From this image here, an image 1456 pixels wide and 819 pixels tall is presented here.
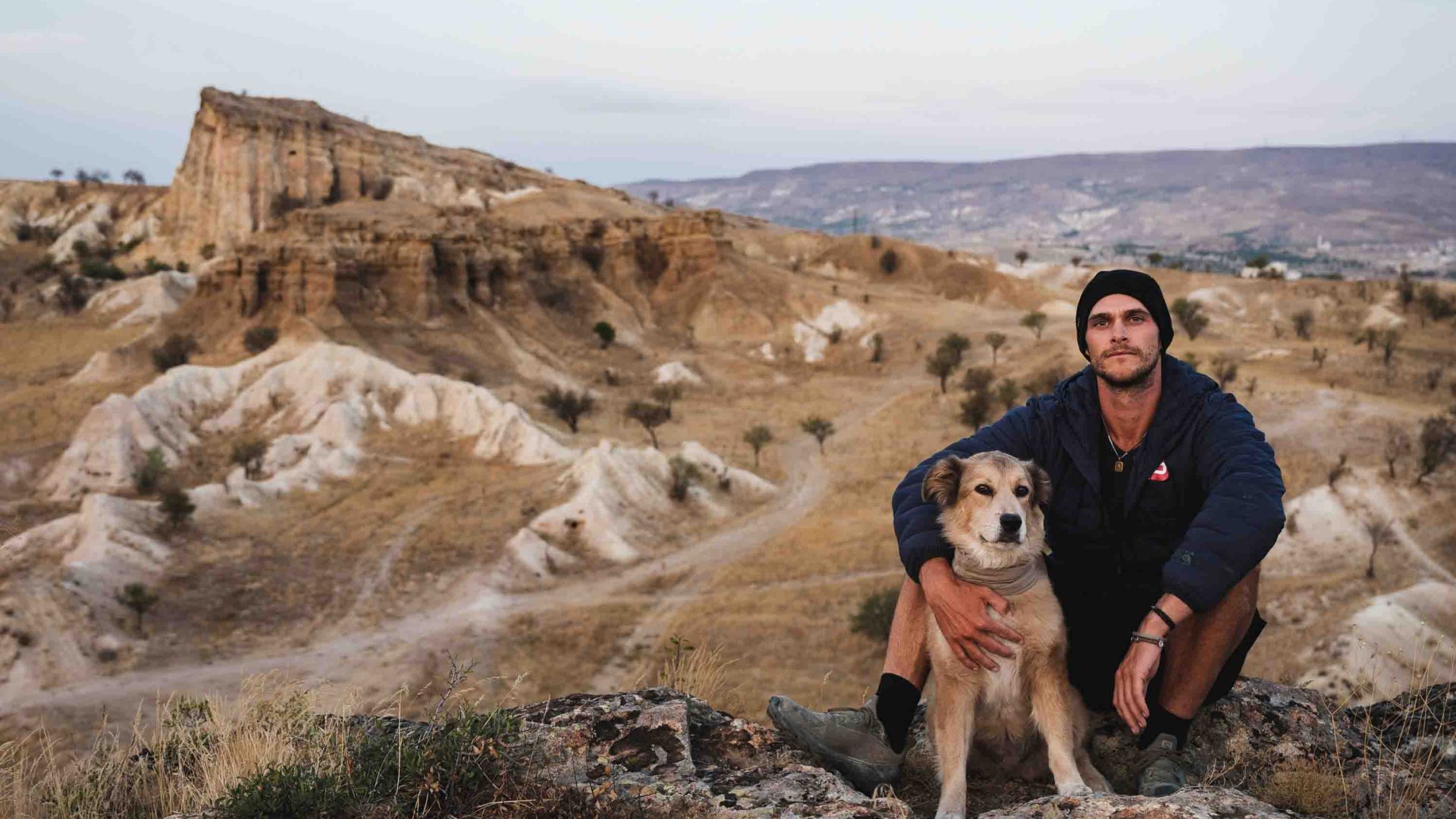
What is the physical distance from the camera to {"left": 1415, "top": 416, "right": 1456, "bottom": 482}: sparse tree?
2961 cm

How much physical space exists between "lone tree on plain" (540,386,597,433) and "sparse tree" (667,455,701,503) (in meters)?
9.49

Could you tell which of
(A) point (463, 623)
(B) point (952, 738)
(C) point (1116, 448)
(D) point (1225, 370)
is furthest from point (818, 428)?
(B) point (952, 738)

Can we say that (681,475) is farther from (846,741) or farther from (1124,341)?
(1124,341)

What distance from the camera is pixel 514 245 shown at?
202ft

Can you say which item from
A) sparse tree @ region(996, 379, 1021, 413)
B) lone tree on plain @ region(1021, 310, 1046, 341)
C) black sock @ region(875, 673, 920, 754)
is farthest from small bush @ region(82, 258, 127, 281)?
black sock @ region(875, 673, 920, 754)

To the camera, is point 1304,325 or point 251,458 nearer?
point 251,458

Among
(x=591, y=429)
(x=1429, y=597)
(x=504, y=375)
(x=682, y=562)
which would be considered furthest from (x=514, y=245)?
(x=1429, y=597)

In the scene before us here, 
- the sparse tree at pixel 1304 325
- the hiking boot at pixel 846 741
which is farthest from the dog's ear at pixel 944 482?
the sparse tree at pixel 1304 325

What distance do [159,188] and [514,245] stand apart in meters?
59.0

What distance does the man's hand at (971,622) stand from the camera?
4508 millimetres

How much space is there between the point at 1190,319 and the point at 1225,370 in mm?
15464

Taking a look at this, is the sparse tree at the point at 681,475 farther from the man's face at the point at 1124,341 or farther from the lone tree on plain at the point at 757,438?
the man's face at the point at 1124,341

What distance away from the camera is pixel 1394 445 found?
31234mm

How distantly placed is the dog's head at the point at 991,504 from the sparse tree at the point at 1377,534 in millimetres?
25754
